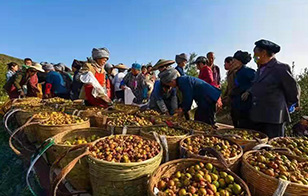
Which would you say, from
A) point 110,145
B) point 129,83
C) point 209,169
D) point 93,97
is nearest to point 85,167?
point 110,145

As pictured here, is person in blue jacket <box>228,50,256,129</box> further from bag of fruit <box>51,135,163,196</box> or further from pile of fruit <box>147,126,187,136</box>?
bag of fruit <box>51,135,163,196</box>

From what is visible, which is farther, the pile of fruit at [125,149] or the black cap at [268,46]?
the black cap at [268,46]

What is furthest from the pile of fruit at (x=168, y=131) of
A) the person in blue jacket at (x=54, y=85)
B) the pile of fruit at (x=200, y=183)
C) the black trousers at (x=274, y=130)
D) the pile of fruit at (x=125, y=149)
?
the person in blue jacket at (x=54, y=85)

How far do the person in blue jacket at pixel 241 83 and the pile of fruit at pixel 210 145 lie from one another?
5.63 feet

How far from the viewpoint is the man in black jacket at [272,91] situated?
2771mm

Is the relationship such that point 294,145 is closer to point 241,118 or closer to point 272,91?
point 272,91

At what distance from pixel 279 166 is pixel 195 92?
2.15m

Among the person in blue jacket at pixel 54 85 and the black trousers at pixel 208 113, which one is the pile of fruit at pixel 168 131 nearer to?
the black trousers at pixel 208 113

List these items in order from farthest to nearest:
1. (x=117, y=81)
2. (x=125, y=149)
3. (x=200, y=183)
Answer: (x=117, y=81) → (x=125, y=149) → (x=200, y=183)

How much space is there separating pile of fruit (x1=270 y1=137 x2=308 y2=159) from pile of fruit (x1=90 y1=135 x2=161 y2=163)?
1512mm

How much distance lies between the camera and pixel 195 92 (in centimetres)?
358

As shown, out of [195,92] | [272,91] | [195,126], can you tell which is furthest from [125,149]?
[272,91]

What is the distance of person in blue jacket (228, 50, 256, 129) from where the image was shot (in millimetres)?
3684

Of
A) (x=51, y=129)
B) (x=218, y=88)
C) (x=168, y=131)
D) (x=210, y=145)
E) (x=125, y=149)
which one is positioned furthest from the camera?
(x=218, y=88)
